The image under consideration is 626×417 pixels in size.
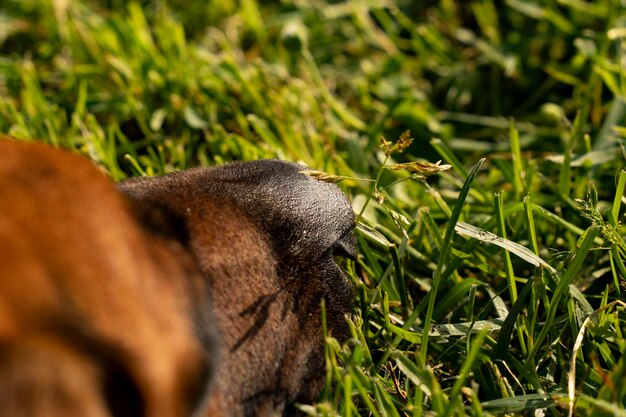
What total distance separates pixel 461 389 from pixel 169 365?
2.78 ft

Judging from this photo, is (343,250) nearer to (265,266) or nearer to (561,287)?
(265,266)

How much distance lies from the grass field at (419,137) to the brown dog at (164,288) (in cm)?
17

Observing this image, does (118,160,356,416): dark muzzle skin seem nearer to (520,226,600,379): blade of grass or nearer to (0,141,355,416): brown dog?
(0,141,355,416): brown dog

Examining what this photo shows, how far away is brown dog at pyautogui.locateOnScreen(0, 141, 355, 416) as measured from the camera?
124cm

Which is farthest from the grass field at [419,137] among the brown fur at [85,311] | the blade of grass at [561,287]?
the brown fur at [85,311]

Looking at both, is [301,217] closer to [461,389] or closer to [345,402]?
[345,402]

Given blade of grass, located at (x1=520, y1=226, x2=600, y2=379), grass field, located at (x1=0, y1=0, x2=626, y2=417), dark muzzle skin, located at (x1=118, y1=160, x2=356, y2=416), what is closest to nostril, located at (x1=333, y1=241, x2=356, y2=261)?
dark muzzle skin, located at (x1=118, y1=160, x2=356, y2=416)

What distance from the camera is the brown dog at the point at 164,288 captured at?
124 centimetres

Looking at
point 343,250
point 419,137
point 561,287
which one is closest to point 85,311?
point 343,250

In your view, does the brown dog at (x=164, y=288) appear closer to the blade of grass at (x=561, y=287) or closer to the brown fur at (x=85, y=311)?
the brown fur at (x=85, y=311)

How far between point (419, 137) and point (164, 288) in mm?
2066

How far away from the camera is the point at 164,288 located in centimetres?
137

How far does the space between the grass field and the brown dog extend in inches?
6.6

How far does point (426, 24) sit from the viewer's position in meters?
3.93
